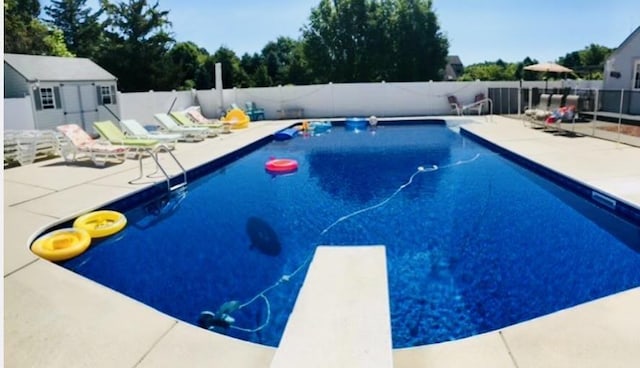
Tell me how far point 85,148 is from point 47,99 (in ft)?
17.9

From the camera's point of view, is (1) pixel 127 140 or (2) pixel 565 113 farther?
(2) pixel 565 113

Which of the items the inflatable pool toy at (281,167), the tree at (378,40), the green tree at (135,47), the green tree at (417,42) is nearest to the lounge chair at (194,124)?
the inflatable pool toy at (281,167)

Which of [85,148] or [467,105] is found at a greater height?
[467,105]

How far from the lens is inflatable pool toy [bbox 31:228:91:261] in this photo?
4.70 metres

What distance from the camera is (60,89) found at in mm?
13258

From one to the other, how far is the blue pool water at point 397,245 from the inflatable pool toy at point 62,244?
0.14 metres

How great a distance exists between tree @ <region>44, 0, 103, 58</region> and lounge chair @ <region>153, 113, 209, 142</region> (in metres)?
23.0

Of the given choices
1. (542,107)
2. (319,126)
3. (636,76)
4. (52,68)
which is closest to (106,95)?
(52,68)

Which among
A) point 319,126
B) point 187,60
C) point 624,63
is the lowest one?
point 319,126

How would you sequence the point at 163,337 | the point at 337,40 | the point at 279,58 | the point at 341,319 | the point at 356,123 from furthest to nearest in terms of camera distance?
the point at 279,58
the point at 337,40
the point at 356,123
the point at 163,337
the point at 341,319

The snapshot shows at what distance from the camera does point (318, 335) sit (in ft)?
8.27

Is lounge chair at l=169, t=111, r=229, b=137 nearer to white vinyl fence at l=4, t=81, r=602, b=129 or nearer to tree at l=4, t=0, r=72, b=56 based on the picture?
white vinyl fence at l=4, t=81, r=602, b=129

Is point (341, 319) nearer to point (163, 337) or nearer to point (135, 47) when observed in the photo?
point (163, 337)

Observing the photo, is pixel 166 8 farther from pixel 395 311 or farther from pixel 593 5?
pixel 395 311
